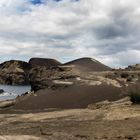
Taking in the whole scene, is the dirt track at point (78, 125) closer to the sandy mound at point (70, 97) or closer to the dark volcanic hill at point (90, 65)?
the sandy mound at point (70, 97)

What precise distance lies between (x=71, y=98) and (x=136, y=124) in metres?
14.7

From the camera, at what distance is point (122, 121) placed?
21.9 metres

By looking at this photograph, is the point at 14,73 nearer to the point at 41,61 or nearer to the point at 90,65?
the point at 41,61

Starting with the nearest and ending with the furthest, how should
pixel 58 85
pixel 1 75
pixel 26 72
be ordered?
pixel 58 85 < pixel 26 72 < pixel 1 75

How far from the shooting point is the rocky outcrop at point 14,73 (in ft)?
507

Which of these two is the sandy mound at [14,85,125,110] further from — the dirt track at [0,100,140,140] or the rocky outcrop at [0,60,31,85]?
the rocky outcrop at [0,60,31,85]

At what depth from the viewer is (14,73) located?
159250 millimetres

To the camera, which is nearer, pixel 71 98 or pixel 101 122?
pixel 101 122

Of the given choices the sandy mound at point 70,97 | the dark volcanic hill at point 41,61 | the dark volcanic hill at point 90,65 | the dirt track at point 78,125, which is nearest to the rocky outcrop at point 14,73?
the dark volcanic hill at point 41,61

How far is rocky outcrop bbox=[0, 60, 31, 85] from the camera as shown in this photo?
154m

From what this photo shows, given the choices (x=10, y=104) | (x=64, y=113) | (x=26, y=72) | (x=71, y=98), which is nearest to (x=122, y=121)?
(x=64, y=113)

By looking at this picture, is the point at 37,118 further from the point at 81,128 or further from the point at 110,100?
the point at 110,100

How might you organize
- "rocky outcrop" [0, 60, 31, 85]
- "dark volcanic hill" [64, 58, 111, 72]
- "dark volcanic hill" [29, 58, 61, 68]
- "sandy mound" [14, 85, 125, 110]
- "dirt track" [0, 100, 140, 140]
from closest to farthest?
"dirt track" [0, 100, 140, 140], "sandy mound" [14, 85, 125, 110], "dark volcanic hill" [64, 58, 111, 72], "rocky outcrop" [0, 60, 31, 85], "dark volcanic hill" [29, 58, 61, 68]

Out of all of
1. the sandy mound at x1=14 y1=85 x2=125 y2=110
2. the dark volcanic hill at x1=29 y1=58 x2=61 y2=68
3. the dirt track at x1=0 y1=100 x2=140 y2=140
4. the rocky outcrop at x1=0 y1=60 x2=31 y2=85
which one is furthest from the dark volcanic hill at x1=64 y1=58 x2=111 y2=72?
the dark volcanic hill at x1=29 y1=58 x2=61 y2=68
